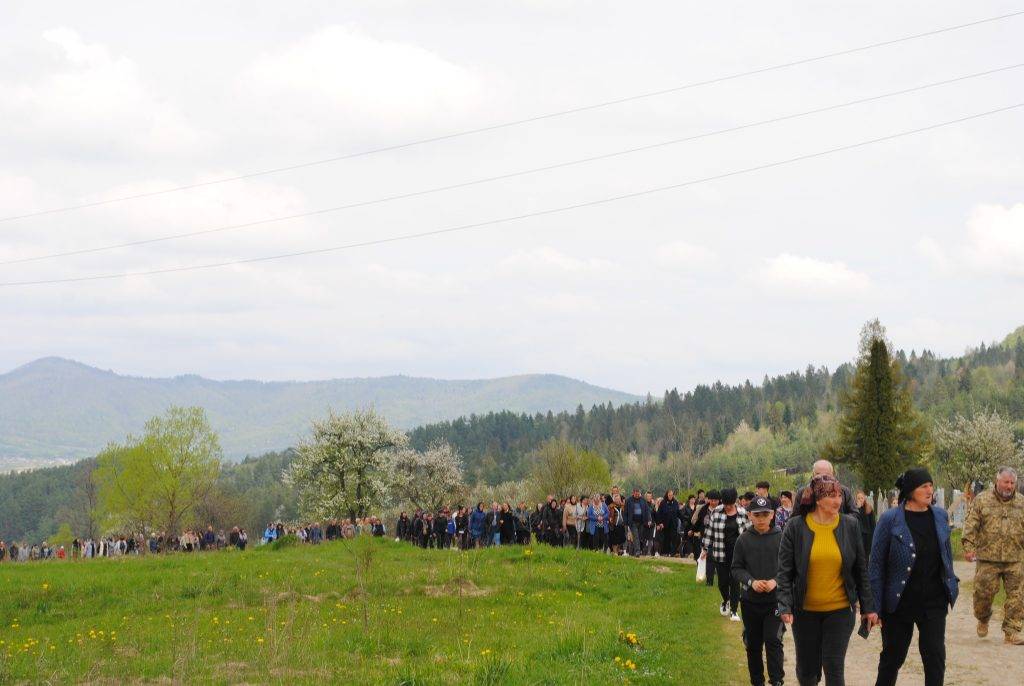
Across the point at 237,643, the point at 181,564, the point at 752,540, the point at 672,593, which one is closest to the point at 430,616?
the point at 237,643

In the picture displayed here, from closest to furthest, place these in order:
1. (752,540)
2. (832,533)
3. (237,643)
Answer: (832,533), (752,540), (237,643)

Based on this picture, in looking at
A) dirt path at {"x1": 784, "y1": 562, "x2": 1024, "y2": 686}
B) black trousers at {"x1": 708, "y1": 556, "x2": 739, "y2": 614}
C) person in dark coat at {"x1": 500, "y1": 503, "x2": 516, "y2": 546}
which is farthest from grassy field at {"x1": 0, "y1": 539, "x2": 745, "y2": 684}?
person in dark coat at {"x1": 500, "y1": 503, "x2": 516, "y2": 546}

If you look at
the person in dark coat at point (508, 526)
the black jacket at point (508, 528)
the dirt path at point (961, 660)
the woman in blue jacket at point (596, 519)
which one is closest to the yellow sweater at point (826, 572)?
the dirt path at point (961, 660)

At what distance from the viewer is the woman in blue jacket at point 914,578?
8727mm

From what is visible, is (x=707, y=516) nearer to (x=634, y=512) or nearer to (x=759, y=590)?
(x=759, y=590)

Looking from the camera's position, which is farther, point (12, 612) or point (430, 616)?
point (12, 612)

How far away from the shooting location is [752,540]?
9.97 metres

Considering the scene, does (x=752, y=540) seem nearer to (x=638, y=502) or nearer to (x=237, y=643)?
(x=237, y=643)

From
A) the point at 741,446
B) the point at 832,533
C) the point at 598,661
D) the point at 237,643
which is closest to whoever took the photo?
the point at 832,533

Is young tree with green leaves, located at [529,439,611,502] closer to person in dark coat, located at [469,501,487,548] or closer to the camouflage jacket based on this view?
person in dark coat, located at [469,501,487,548]

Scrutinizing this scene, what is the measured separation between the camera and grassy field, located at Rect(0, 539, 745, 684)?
11.0 metres

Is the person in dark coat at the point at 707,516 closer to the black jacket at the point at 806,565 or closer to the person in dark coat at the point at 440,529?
the black jacket at the point at 806,565

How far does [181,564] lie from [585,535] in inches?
497

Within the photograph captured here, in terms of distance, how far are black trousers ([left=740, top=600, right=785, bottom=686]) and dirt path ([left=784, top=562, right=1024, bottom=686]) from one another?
1.46m
